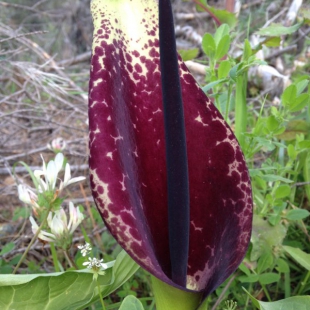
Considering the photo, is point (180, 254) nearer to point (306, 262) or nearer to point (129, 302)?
point (129, 302)

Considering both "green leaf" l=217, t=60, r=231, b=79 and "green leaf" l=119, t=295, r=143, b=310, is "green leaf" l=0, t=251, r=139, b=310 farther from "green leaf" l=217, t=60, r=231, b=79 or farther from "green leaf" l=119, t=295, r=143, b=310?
"green leaf" l=217, t=60, r=231, b=79

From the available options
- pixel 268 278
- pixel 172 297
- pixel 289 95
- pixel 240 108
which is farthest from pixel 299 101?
pixel 172 297

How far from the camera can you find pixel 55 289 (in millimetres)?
592

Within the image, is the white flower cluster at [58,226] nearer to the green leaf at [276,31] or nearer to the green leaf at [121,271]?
the green leaf at [121,271]

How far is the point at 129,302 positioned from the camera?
0.60m

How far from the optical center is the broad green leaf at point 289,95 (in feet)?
2.77

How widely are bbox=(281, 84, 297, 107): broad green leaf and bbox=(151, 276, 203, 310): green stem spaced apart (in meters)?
0.43

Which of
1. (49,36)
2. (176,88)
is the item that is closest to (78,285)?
(176,88)

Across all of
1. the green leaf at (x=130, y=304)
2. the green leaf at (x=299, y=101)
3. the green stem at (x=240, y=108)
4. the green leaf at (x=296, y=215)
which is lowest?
the green leaf at (x=296, y=215)

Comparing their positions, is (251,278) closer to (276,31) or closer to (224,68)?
(224,68)

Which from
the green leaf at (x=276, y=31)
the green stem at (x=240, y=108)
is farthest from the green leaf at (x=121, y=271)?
the green leaf at (x=276, y=31)

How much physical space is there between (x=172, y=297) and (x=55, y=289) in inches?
6.3

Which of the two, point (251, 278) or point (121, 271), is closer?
point (121, 271)

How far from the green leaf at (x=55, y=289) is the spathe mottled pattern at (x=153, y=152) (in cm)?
7
